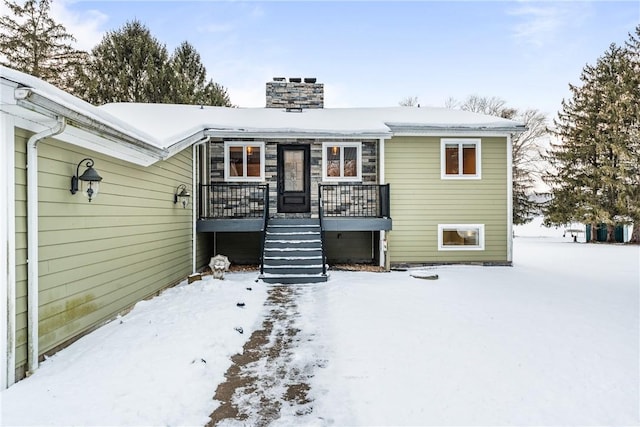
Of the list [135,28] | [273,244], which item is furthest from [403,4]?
[135,28]

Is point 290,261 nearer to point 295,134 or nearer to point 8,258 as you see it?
point 295,134

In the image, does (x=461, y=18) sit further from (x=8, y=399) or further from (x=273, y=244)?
(x=8, y=399)

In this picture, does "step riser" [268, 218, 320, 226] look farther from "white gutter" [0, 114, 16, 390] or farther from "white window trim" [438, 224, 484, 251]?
"white gutter" [0, 114, 16, 390]

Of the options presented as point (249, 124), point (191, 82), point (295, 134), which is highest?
point (191, 82)

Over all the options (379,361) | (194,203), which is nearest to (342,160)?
(194,203)

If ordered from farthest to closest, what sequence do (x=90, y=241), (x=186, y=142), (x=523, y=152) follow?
(x=523, y=152), (x=186, y=142), (x=90, y=241)

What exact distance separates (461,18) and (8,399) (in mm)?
15597

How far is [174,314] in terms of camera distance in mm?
4797

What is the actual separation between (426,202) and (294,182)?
3560mm

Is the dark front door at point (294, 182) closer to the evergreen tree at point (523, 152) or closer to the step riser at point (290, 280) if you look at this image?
the step riser at point (290, 280)

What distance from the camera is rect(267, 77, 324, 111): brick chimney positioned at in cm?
1111

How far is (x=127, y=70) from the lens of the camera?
17.7 metres

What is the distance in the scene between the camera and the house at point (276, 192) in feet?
14.3

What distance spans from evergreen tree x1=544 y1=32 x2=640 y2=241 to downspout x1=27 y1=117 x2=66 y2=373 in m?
18.5
